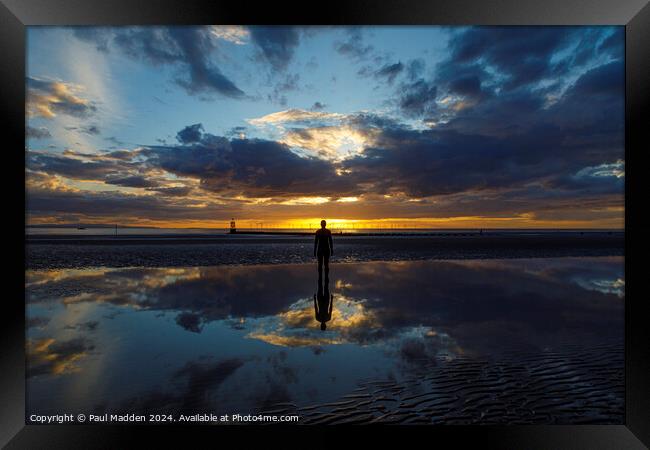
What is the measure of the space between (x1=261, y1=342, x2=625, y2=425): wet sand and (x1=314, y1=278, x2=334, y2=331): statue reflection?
3099 millimetres

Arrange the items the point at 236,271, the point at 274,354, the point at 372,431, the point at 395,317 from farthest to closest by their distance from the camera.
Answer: the point at 236,271 < the point at 395,317 < the point at 274,354 < the point at 372,431

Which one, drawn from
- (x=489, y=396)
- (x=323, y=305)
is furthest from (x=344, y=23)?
(x=323, y=305)

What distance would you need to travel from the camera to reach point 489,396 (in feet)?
15.9

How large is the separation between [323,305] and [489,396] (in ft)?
19.3

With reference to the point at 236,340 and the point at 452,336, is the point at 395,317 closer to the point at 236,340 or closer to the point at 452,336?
the point at 452,336

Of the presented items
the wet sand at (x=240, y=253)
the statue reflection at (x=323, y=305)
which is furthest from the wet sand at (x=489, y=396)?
the wet sand at (x=240, y=253)

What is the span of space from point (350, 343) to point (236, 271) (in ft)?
38.9

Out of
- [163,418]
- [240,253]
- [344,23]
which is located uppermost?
[344,23]

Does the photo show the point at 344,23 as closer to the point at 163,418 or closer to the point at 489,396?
the point at 489,396

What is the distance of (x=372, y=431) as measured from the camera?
4.16 m

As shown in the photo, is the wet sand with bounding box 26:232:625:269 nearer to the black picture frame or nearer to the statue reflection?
the statue reflection

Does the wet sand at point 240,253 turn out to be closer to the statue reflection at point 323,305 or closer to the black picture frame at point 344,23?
the statue reflection at point 323,305

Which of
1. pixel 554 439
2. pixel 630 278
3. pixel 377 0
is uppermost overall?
pixel 377 0

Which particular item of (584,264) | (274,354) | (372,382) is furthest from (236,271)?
(584,264)
